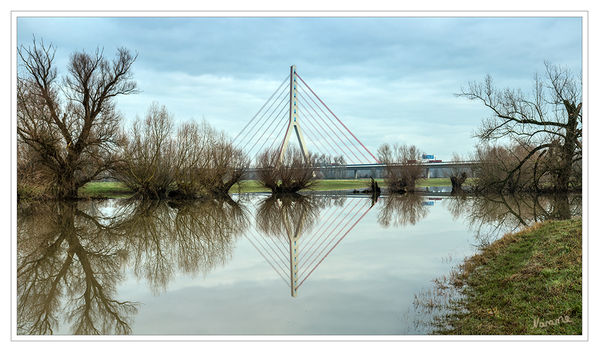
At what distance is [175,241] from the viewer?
957 centimetres

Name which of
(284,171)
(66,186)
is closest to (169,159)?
(66,186)

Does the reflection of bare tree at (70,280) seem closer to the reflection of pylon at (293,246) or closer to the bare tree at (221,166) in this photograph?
the reflection of pylon at (293,246)

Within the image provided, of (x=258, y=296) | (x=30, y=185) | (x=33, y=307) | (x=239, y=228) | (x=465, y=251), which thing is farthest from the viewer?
(x=30, y=185)

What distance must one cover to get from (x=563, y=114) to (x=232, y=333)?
19818 mm

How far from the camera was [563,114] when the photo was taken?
18859 mm

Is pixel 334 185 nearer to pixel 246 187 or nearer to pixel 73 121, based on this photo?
pixel 246 187

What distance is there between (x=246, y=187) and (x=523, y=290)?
38799mm

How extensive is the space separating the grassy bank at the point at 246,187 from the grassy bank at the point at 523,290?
23440mm

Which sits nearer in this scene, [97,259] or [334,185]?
[97,259]

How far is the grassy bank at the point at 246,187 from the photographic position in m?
28.9

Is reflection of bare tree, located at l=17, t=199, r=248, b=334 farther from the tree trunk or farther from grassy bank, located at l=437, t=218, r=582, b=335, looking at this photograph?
the tree trunk

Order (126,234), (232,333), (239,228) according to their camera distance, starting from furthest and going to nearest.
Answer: (239,228) < (126,234) < (232,333)
